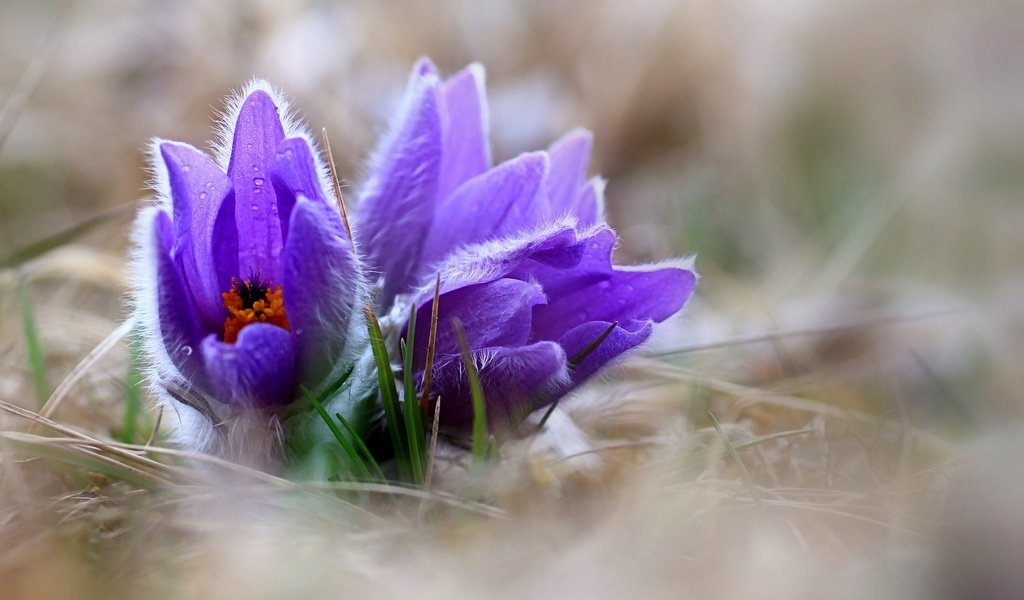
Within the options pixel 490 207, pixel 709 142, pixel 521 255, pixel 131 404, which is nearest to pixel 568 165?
pixel 490 207

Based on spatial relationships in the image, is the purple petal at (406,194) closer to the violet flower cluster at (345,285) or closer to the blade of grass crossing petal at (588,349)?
the violet flower cluster at (345,285)

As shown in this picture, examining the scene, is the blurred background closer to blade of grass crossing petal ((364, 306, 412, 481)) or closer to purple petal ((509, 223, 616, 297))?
purple petal ((509, 223, 616, 297))

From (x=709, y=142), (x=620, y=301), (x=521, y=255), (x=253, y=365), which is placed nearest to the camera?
(x=253, y=365)

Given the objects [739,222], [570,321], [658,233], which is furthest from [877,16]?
[570,321]

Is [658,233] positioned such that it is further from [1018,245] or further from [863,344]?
[1018,245]

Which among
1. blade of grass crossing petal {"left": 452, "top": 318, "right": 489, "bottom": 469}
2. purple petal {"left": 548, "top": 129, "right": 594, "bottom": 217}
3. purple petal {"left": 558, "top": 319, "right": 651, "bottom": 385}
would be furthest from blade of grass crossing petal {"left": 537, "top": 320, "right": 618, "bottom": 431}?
purple petal {"left": 548, "top": 129, "right": 594, "bottom": 217}

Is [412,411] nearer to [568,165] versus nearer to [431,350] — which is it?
[431,350]

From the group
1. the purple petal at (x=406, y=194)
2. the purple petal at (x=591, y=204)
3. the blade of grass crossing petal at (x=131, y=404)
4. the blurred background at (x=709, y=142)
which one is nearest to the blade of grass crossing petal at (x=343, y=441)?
the purple petal at (x=406, y=194)
